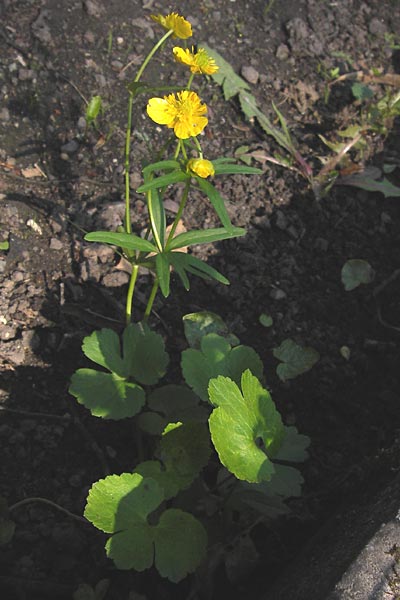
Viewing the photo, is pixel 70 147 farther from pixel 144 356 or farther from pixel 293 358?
pixel 293 358

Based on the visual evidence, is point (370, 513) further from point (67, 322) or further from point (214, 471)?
point (67, 322)

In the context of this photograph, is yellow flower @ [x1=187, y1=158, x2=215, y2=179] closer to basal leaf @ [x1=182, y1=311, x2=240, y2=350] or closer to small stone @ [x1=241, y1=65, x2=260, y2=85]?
basal leaf @ [x1=182, y1=311, x2=240, y2=350]

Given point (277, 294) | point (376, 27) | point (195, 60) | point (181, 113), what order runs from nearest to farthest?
point (181, 113) → point (195, 60) → point (277, 294) → point (376, 27)

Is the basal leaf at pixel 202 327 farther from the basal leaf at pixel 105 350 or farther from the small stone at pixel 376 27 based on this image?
the small stone at pixel 376 27

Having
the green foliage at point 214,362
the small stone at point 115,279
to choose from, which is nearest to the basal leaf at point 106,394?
the green foliage at point 214,362

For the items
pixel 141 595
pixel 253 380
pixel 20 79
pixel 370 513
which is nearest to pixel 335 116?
pixel 20 79

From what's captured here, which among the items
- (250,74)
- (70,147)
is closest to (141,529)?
(70,147)
